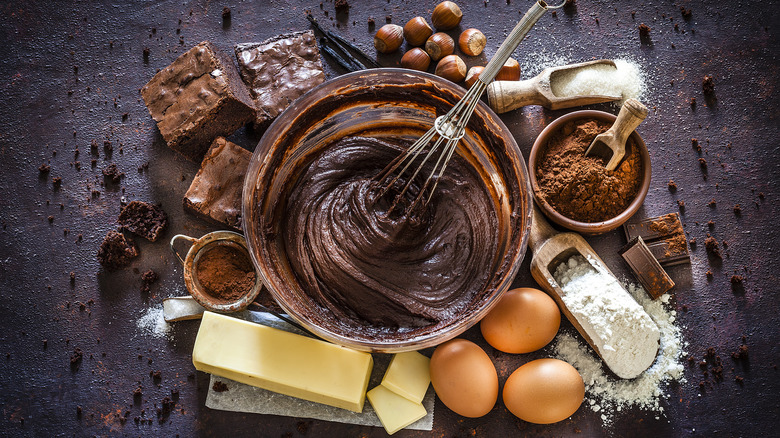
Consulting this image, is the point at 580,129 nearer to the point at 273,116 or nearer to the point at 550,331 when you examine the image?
the point at 550,331

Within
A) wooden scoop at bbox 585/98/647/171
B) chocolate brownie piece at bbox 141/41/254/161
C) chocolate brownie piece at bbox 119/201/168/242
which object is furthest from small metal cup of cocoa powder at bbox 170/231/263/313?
wooden scoop at bbox 585/98/647/171

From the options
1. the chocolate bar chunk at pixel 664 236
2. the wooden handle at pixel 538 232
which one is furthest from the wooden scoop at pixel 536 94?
the chocolate bar chunk at pixel 664 236

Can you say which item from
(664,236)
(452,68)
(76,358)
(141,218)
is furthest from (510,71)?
(76,358)

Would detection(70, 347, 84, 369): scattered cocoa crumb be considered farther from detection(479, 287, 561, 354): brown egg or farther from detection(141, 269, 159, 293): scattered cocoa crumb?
detection(479, 287, 561, 354): brown egg

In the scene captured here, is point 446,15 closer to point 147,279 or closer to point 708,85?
point 708,85

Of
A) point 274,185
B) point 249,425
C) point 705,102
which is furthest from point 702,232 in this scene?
point 249,425
